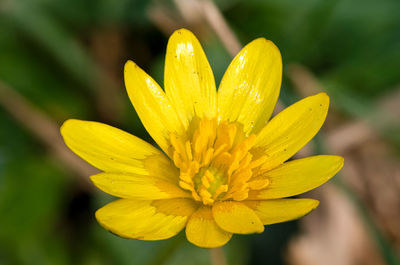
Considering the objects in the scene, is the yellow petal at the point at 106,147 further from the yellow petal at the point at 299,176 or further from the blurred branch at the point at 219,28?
the blurred branch at the point at 219,28

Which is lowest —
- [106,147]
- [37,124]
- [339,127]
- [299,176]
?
[339,127]

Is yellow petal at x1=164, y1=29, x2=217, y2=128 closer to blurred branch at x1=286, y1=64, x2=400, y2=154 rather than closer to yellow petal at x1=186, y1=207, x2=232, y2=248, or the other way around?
yellow petal at x1=186, y1=207, x2=232, y2=248

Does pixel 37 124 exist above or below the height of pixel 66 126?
below

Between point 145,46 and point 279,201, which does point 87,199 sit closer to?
point 145,46

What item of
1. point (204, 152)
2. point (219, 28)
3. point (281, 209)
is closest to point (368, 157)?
point (219, 28)

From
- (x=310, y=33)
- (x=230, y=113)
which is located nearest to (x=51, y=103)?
(x=230, y=113)

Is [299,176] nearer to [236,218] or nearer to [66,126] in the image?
[236,218]

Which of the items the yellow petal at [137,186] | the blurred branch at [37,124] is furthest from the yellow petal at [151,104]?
the blurred branch at [37,124]
